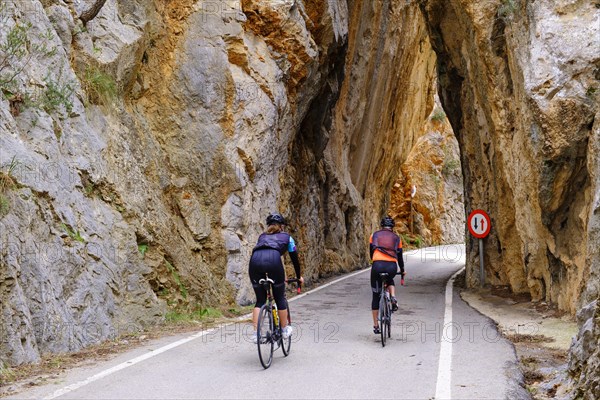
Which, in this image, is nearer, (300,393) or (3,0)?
(300,393)

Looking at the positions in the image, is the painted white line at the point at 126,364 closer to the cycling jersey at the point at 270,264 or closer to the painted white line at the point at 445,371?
the cycling jersey at the point at 270,264

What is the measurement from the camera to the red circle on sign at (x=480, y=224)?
695 inches

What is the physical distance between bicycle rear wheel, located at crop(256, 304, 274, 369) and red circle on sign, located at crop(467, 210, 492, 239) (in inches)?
447

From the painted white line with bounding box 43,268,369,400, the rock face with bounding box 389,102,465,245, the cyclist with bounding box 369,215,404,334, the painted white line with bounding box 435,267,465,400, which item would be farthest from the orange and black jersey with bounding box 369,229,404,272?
the rock face with bounding box 389,102,465,245

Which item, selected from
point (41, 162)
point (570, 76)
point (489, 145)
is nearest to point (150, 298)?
point (41, 162)

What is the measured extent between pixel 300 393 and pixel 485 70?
12.1m

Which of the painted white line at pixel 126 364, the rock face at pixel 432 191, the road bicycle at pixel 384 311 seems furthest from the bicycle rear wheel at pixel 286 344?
the rock face at pixel 432 191

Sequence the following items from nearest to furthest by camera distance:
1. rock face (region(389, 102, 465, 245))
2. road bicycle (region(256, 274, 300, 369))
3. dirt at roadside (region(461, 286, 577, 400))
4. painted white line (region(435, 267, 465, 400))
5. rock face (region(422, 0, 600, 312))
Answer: painted white line (region(435, 267, 465, 400))
dirt at roadside (region(461, 286, 577, 400))
road bicycle (region(256, 274, 300, 369))
rock face (region(422, 0, 600, 312))
rock face (region(389, 102, 465, 245))

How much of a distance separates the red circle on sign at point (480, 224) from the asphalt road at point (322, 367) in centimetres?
654

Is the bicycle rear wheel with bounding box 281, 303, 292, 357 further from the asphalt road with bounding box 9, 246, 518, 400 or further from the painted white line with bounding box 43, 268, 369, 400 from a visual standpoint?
the painted white line with bounding box 43, 268, 369, 400

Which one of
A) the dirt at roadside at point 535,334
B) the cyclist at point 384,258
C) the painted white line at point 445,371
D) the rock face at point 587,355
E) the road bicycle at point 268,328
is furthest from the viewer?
the cyclist at point 384,258

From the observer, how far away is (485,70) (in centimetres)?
1584

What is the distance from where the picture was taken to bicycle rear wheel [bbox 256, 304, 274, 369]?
7.24 meters

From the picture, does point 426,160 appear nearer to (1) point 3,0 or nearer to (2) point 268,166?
(2) point 268,166
